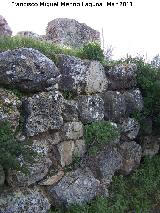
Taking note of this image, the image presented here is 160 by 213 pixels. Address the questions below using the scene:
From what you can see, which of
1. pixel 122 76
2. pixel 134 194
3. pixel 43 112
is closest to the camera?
pixel 43 112

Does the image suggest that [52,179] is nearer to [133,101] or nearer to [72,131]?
[72,131]

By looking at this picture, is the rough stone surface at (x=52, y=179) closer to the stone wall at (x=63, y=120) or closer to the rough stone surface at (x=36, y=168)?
the stone wall at (x=63, y=120)

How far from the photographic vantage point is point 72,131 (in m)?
9.80

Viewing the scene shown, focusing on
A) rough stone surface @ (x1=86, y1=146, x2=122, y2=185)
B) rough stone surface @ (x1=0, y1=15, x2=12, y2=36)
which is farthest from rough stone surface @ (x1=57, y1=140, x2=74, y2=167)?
rough stone surface @ (x1=0, y1=15, x2=12, y2=36)

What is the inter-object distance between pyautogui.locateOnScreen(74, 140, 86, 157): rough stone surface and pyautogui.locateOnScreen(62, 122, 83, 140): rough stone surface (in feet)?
0.41

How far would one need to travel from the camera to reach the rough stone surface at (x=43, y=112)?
8938 millimetres

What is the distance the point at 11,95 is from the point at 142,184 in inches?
169

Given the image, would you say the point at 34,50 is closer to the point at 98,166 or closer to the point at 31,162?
the point at 31,162

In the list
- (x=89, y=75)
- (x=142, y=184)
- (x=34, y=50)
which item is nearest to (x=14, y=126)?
(x=34, y=50)

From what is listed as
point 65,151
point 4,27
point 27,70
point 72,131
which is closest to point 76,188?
point 65,151

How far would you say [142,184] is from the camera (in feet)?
35.8

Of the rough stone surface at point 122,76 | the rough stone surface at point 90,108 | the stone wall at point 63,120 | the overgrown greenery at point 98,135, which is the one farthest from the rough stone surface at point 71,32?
the overgrown greenery at point 98,135

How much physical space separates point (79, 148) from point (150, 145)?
2769mm

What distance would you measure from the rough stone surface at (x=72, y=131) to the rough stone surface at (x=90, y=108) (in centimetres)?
27
